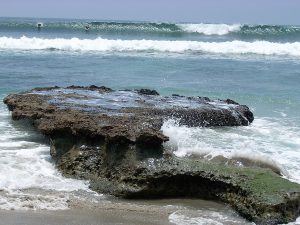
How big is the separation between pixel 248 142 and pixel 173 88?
5635 millimetres

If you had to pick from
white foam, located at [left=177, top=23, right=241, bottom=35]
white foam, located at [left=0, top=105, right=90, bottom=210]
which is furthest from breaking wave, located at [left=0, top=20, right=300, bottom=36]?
white foam, located at [left=0, top=105, right=90, bottom=210]

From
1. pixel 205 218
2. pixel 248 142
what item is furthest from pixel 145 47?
pixel 205 218

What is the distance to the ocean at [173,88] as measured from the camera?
20.1 ft

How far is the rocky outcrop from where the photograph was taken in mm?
5684

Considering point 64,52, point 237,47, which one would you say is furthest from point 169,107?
point 237,47

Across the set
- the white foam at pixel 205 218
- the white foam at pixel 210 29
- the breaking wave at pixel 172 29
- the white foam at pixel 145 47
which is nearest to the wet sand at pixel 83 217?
the white foam at pixel 205 218

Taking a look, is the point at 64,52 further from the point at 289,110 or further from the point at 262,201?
the point at 262,201

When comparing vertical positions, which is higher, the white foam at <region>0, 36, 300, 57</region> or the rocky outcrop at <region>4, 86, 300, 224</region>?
the rocky outcrop at <region>4, 86, 300, 224</region>

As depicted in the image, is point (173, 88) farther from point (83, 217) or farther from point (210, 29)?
point (210, 29)

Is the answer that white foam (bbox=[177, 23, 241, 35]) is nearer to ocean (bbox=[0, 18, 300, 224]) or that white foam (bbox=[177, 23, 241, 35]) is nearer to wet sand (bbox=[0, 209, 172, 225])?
ocean (bbox=[0, 18, 300, 224])

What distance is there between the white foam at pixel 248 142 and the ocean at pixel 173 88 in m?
0.01

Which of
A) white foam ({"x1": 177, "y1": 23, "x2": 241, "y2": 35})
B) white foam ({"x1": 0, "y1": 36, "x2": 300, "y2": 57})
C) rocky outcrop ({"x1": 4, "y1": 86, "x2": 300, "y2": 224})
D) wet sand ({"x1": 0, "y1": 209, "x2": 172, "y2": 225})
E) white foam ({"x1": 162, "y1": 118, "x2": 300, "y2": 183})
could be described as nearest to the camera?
wet sand ({"x1": 0, "y1": 209, "x2": 172, "y2": 225})

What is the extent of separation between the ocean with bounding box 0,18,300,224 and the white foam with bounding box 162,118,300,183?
14 millimetres

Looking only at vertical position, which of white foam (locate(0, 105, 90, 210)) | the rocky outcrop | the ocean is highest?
the rocky outcrop
